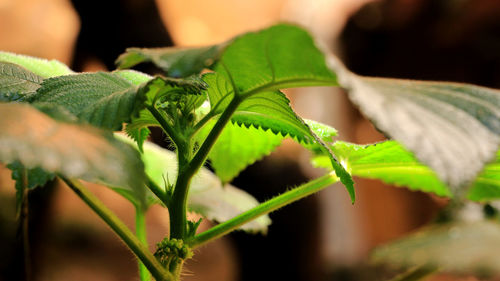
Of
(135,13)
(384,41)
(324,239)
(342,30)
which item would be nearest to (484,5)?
(384,41)

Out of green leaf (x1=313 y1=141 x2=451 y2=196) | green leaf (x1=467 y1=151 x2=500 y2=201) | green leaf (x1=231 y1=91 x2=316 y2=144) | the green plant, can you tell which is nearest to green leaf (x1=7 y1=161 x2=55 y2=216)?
the green plant

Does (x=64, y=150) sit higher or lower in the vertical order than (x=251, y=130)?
lower

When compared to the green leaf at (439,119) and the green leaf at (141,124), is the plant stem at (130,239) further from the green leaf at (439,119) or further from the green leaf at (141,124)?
the green leaf at (439,119)

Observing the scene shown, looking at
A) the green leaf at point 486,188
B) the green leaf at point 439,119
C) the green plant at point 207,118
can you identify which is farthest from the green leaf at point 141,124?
the green leaf at point 486,188

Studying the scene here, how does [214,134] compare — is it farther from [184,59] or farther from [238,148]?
[238,148]

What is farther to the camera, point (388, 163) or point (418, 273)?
point (388, 163)

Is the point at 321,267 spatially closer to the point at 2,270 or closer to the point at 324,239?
the point at 324,239

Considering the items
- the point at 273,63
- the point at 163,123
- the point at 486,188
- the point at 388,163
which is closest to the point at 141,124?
the point at 163,123
